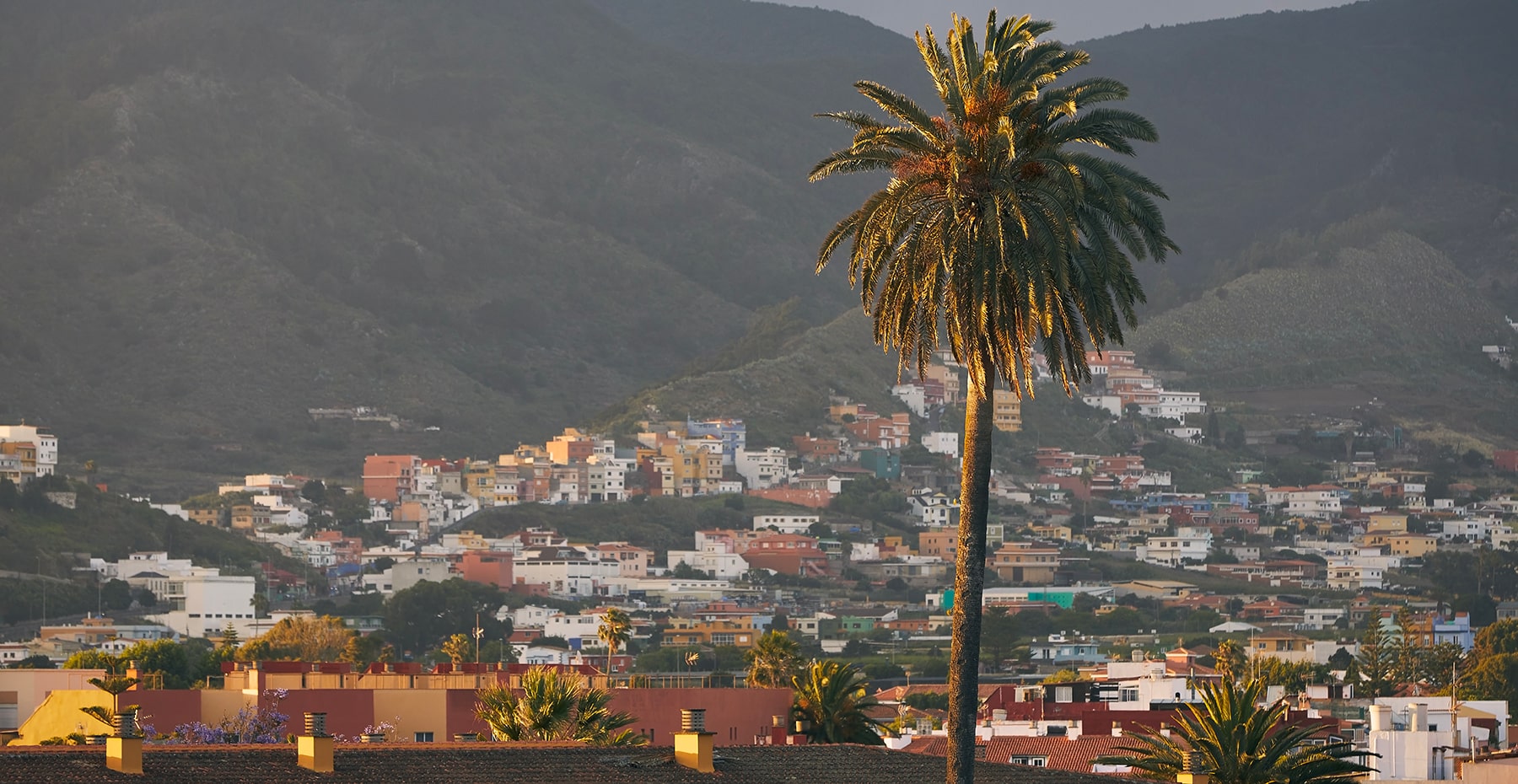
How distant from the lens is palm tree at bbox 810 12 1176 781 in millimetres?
31516

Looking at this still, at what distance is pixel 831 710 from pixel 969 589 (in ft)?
120

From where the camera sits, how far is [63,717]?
55031mm

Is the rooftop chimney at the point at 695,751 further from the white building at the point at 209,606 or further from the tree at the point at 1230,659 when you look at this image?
the white building at the point at 209,606

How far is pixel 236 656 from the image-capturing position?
389ft

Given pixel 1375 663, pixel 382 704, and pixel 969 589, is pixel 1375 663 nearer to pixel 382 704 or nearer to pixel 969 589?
pixel 382 704

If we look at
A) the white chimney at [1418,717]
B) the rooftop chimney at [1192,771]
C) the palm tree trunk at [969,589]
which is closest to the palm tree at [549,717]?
the rooftop chimney at [1192,771]

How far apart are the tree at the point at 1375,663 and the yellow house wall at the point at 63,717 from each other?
6611 cm

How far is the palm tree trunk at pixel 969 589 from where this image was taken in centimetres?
3256

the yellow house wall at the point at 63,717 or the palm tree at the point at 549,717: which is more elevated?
the palm tree at the point at 549,717

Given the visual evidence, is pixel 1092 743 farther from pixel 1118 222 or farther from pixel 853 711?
pixel 1118 222

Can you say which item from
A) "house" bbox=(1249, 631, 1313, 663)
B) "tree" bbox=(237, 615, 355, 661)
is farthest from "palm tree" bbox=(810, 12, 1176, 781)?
"house" bbox=(1249, 631, 1313, 663)

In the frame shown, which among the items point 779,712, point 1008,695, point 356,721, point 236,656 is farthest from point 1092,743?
Answer: point 236,656

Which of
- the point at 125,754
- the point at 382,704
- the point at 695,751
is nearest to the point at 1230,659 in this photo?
the point at 382,704

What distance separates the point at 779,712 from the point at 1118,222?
3541 cm
